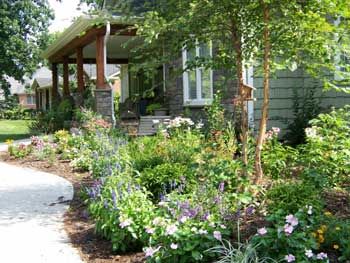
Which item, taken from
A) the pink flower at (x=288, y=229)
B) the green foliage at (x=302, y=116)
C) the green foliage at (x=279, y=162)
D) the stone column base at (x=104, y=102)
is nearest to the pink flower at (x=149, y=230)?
the pink flower at (x=288, y=229)

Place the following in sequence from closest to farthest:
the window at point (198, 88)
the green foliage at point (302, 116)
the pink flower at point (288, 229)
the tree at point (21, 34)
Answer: the pink flower at point (288, 229) < the green foliage at point (302, 116) < the window at point (198, 88) < the tree at point (21, 34)

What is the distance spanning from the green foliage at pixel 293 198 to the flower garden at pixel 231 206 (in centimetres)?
1

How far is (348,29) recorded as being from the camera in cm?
479

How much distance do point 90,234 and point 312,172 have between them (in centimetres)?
238

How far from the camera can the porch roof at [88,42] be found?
13.0m

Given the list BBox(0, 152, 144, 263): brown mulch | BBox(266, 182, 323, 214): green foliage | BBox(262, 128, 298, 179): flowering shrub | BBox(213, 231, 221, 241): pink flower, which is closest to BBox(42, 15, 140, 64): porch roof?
BBox(0, 152, 144, 263): brown mulch

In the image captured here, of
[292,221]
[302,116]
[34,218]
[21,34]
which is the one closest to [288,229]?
[292,221]

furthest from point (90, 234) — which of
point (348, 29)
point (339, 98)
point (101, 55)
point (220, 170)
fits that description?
point (101, 55)

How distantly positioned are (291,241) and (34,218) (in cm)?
338

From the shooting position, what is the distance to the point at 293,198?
4387mm

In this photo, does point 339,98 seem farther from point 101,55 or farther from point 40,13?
point 40,13

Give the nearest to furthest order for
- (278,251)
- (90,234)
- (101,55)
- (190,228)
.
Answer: (278,251) < (190,228) < (90,234) < (101,55)

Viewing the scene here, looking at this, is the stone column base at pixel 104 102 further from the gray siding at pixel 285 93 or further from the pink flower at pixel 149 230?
the pink flower at pixel 149 230

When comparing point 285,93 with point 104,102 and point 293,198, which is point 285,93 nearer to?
point 104,102
